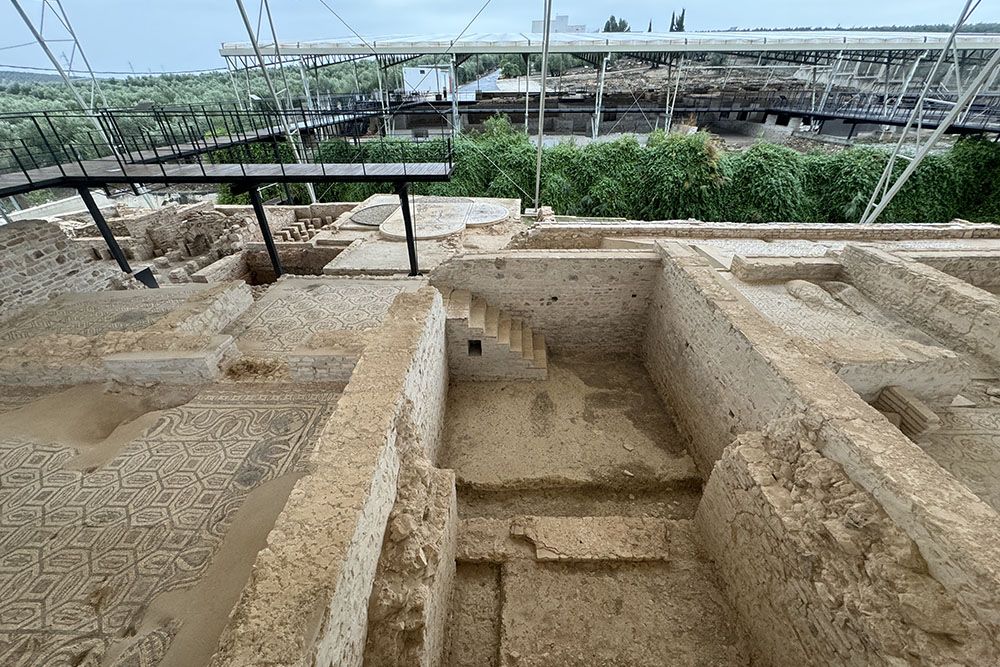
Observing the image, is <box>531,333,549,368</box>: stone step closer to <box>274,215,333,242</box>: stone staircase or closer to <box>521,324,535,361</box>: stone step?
<box>521,324,535,361</box>: stone step

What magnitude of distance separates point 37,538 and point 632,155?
1527 centimetres

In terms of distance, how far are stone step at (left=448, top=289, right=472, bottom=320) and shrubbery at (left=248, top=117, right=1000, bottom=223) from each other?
8.90 m

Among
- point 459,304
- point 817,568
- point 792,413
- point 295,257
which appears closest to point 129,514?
point 459,304

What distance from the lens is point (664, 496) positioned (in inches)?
189

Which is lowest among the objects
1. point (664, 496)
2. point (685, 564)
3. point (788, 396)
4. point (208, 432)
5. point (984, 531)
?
point (664, 496)

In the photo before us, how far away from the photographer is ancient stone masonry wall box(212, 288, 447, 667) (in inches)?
72.7

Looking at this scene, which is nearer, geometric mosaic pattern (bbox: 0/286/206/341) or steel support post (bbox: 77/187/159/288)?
geometric mosaic pattern (bbox: 0/286/206/341)

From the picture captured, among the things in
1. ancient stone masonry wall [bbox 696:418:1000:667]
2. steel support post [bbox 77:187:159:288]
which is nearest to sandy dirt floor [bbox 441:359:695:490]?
ancient stone masonry wall [bbox 696:418:1000:667]

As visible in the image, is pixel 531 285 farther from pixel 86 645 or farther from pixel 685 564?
pixel 86 645

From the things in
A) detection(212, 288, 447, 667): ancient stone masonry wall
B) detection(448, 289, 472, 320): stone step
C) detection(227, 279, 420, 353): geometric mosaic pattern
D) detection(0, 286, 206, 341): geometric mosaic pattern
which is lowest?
detection(227, 279, 420, 353): geometric mosaic pattern

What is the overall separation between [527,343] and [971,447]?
457 cm

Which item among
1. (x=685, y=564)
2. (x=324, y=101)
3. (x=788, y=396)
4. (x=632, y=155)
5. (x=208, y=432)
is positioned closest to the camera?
(x=788, y=396)

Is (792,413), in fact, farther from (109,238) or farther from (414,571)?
(109,238)

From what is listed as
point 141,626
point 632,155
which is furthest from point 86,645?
point 632,155
